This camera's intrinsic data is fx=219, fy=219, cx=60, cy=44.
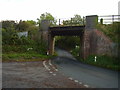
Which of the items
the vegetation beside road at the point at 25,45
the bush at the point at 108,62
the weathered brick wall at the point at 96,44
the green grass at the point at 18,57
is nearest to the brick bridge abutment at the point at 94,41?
the weathered brick wall at the point at 96,44

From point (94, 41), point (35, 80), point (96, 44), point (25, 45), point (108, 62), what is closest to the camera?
point (35, 80)

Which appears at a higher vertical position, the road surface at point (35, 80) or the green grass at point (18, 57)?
the road surface at point (35, 80)

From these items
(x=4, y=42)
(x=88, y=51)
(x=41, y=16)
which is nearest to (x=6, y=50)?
(x=4, y=42)

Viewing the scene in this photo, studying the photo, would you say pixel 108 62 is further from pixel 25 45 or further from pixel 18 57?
pixel 25 45

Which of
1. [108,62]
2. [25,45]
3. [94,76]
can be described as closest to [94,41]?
[108,62]

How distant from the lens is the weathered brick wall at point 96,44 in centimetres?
2700

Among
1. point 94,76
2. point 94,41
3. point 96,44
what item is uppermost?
point 94,41

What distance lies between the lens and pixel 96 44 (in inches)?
1160

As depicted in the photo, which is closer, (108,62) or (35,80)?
(35,80)

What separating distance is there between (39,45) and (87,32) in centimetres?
1052

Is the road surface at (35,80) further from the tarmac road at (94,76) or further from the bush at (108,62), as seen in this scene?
the bush at (108,62)

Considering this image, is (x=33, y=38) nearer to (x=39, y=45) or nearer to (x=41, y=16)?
(x=39, y=45)

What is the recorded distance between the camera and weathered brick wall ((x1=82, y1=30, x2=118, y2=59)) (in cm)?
2700

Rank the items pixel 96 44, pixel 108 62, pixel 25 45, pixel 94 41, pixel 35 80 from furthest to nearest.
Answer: pixel 25 45 → pixel 94 41 → pixel 96 44 → pixel 108 62 → pixel 35 80
